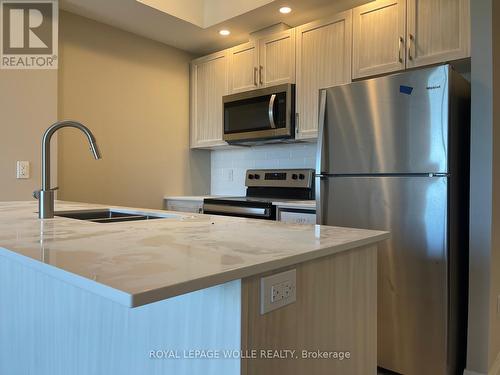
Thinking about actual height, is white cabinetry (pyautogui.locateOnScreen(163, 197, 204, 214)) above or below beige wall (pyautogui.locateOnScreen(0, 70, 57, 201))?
below

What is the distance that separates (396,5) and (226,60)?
1.61m

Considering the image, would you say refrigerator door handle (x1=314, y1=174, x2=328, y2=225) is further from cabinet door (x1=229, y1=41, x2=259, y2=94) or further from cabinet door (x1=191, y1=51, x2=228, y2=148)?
cabinet door (x1=191, y1=51, x2=228, y2=148)

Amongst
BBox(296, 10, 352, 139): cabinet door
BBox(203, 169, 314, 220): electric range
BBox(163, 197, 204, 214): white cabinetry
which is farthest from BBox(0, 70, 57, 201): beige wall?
BBox(296, 10, 352, 139): cabinet door

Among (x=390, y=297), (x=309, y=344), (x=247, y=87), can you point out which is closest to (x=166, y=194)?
(x=247, y=87)

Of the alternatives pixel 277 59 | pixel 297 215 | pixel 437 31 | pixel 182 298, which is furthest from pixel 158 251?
pixel 277 59

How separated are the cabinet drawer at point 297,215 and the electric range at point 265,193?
86 mm

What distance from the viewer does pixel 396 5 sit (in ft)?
8.33

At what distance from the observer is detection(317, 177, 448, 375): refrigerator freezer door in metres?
1.88

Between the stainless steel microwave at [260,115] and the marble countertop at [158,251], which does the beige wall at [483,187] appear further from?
the stainless steel microwave at [260,115]

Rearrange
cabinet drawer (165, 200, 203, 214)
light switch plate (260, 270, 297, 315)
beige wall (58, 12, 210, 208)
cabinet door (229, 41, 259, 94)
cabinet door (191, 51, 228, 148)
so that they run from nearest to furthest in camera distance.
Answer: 1. light switch plate (260, 270, 297, 315)
2. beige wall (58, 12, 210, 208)
3. cabinet door (229, 41, 259, 94)
4. cabinet drawer (165, 200, 203, 214)
5. cabinet door (191, 51, 228, 148)

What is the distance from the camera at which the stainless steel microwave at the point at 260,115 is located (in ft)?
10.2

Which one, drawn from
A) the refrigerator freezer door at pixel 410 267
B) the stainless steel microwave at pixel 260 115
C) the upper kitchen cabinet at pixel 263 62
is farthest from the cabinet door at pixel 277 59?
the refrigerator freezer door at pixel 410 267

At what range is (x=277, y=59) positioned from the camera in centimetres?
324

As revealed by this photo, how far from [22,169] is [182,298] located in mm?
2422
